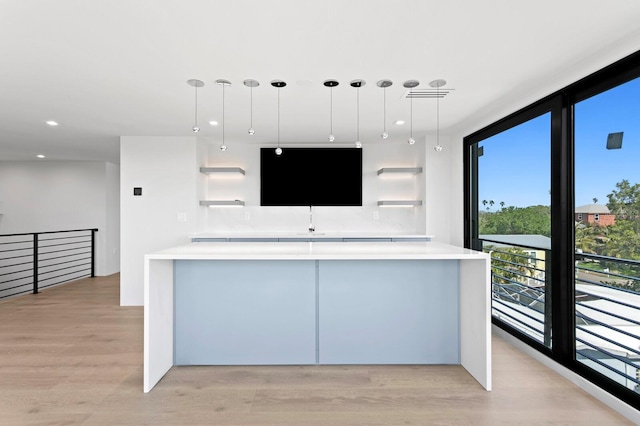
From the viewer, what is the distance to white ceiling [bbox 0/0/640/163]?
183 cm

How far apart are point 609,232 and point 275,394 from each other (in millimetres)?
2377

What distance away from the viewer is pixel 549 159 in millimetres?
2877

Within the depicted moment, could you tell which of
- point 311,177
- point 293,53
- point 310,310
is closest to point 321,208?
point 311,177

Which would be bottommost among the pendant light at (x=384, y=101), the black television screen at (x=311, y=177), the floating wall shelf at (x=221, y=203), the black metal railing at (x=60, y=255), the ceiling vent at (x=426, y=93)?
the black metal railing at (x=60, y=255)

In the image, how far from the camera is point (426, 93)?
10.1 feet

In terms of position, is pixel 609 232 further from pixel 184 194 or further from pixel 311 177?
pixel 184 194

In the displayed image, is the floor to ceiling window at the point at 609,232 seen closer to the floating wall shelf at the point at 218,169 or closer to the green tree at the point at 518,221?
the green tree at the point at 518,221

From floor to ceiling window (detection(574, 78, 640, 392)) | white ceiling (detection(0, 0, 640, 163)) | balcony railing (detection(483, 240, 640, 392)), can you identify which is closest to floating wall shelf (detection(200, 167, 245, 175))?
white ceiling (detection(0, 0, 640, 163))

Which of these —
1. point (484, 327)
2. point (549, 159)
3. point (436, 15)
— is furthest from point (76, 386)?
point (549, 159)

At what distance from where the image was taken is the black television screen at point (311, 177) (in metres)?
5.09

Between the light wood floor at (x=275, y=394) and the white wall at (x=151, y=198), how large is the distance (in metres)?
1.51

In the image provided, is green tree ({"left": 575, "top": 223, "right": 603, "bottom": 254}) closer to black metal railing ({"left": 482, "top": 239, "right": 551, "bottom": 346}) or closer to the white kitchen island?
black metal railing ({"left": 482, "top": 239, "right": 551, "bottom": 346})

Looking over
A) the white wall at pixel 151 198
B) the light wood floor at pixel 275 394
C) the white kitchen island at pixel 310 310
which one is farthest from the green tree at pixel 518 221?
the white wall at pixel 151 198

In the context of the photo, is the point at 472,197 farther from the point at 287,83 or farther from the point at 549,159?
the point at 287,83
